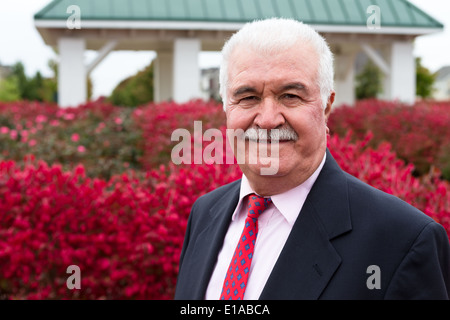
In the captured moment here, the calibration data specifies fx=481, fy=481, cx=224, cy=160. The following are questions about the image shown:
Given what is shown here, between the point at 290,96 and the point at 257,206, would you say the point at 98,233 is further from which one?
the point at 290,96

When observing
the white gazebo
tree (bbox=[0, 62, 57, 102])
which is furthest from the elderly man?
tree (bbox=[0, 62, 57, 102])

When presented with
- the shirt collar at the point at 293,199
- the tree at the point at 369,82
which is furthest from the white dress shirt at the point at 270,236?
the tree at the point at 369,82

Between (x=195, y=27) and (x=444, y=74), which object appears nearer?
(x=195, y=27)

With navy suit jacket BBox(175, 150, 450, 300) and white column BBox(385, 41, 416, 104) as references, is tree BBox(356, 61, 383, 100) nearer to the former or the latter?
white column BBox(385, 41, 416, 104)

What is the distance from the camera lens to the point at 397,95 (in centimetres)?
1405

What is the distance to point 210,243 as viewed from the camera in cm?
223

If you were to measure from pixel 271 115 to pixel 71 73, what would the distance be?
1199 centimetres

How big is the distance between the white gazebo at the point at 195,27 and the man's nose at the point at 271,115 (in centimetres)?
1089

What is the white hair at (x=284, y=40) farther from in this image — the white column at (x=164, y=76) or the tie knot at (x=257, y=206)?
the white column at (x=164, y=76)

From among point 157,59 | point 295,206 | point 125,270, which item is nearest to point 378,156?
point 125,270

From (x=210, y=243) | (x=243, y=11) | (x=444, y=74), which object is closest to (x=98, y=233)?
(x=210, y=243)

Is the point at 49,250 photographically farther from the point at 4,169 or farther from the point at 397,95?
the point at 397,95
